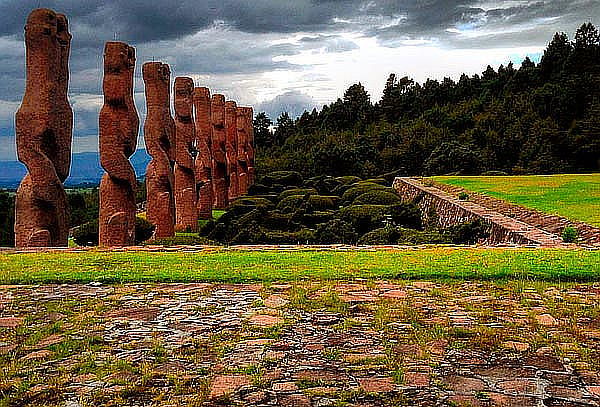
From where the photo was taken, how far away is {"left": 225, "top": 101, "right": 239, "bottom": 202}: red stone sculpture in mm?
27844

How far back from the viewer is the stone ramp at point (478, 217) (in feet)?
29.8

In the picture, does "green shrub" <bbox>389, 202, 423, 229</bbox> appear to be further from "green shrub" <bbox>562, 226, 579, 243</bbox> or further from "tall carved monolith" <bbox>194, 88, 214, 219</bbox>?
"green shrub" <bbox>562, 226, 579, 243</bbox>

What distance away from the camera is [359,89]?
57.1m

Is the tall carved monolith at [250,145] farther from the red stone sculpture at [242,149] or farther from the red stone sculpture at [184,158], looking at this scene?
the red stone sculpture at [184,158]

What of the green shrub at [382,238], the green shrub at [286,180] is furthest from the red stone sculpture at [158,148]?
the green shrub at [286,180]

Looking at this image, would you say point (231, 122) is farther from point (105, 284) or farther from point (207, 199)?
point (105, 284)

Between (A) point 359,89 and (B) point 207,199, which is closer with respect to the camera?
(B) point 207,199

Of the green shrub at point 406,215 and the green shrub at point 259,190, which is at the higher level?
the green shrub at point 259,190

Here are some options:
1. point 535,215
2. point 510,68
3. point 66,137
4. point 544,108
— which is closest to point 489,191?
point 535,215

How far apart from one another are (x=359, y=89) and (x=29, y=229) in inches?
1959

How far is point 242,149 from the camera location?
98.6 ft

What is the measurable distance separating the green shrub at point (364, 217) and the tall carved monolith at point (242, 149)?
45.6 feet

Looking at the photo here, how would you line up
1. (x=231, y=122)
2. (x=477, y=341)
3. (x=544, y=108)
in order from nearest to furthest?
(x=477, y=341)
(x=231, y=122)
(x=544, y=108)

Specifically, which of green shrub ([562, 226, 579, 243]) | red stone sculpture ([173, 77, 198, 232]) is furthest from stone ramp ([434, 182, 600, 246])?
red stone sculpture ([173, 77, 198, 232])
